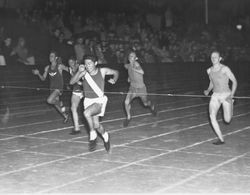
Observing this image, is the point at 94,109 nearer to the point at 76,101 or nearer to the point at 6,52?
the point at 76,101

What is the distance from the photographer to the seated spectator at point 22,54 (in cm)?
1702

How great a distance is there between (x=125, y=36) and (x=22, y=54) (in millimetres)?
5790

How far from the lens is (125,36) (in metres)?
21.8

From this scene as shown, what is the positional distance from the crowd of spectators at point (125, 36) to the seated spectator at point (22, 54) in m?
0.08

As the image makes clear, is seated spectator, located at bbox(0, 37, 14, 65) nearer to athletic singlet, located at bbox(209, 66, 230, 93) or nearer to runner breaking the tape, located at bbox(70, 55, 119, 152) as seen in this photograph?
runner breaking the tape, located at bbox(70, 55, 119, 152)

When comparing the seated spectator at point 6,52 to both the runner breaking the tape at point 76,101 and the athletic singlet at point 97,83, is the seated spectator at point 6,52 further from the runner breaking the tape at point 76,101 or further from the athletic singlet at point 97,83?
the athletic singlet at point 97,83

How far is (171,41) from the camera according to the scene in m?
24.6

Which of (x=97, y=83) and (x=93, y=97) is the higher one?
(x=97, y=83)

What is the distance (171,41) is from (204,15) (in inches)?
224

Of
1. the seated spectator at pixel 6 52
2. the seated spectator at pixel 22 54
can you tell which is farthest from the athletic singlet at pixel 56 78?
the seated spectator at pixel 22 54

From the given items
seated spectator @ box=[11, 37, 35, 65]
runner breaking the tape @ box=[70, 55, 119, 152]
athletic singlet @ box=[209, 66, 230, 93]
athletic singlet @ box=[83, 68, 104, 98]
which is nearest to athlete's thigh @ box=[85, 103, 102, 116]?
runner breaking the tape @ box=[70, 55, 119, 152]

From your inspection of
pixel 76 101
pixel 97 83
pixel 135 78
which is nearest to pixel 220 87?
pixel 97 83

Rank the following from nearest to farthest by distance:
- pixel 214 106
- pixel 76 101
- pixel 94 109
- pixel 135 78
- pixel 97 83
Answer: pixel 94 109 < pixel 97 83 < pixel 214 106 < pixel 76 101 < pixel 135 78

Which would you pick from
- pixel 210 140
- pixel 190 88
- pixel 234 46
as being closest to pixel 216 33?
pixel 234 46
